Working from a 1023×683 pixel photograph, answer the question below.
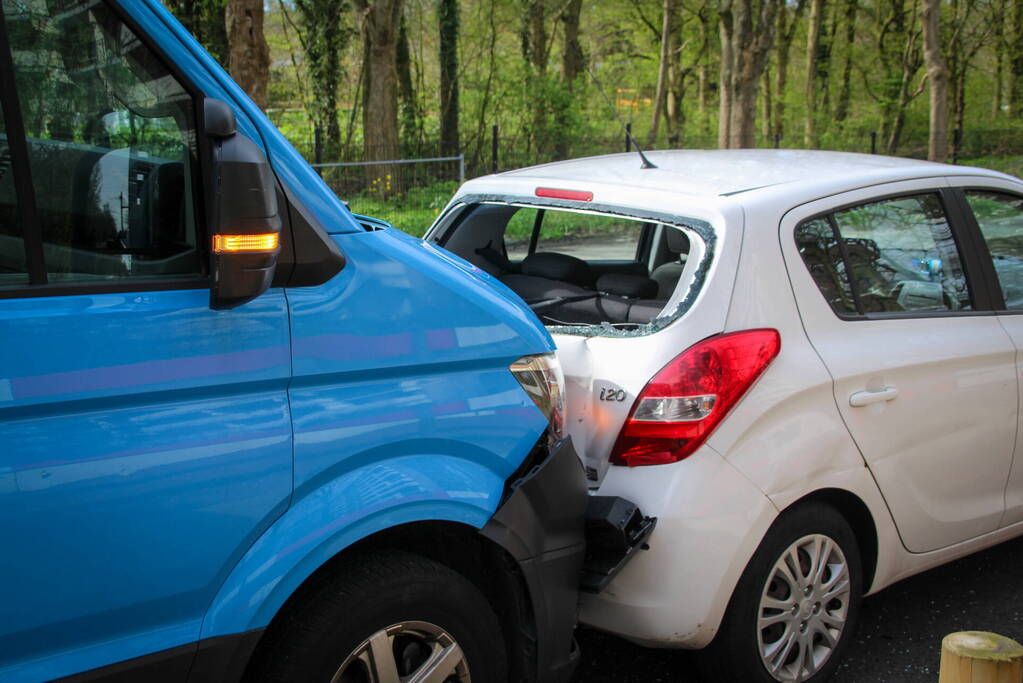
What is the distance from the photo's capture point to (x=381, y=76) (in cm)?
1797

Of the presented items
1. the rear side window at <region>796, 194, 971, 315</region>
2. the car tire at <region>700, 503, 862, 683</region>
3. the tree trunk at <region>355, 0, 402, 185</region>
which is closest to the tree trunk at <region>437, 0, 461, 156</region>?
the tree trunk at <region>355, 0, 402, 185</region>

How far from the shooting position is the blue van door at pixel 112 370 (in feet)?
6.43

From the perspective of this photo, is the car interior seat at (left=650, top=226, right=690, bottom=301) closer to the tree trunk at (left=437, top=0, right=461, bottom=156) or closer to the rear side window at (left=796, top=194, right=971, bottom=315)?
the rear side window at (left=796, top=194, right=971, bottom=315)

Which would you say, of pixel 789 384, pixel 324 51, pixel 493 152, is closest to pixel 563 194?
pixel 789 384

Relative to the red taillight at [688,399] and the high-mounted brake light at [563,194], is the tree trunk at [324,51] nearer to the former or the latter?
the high-mounted brake light at [563,194]

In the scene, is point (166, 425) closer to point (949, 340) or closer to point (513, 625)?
point (513, 625)

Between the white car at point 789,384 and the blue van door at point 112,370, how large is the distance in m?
1.25

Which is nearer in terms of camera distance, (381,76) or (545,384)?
(545,384)

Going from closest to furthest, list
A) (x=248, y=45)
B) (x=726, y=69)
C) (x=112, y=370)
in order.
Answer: (x=112, y=370) → (x=248, y=45) → (x=726, y=69)

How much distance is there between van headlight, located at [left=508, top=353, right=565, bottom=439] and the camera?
8.74 feet

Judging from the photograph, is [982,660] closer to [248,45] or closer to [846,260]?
[846,260]

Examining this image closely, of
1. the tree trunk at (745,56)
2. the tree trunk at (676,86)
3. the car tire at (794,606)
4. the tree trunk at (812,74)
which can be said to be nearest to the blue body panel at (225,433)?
the car tire at (794,606)

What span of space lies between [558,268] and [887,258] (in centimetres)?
127

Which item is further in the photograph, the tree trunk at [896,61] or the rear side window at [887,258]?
the tree trunk at [896,61]
